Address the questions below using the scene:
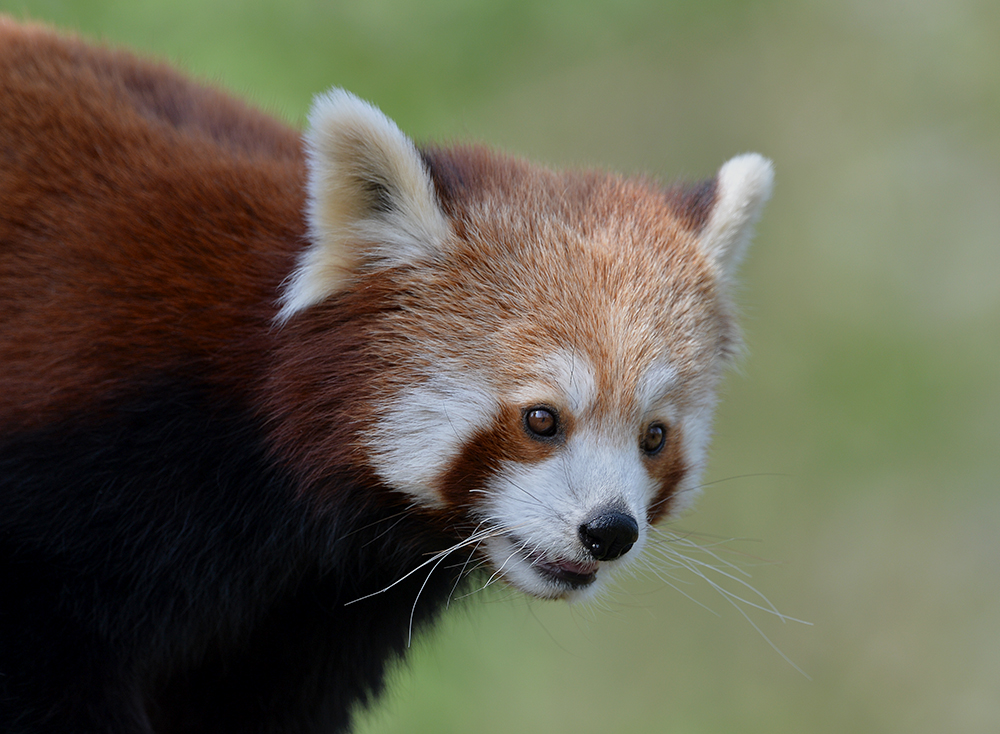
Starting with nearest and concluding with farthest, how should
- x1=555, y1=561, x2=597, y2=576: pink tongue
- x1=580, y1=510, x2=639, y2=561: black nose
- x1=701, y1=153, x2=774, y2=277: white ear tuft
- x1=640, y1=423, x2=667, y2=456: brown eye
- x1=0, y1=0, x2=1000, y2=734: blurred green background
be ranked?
x1=580, y1=510, x2=639, y2=561: black nose < x1=555, y1=561, x2=597, y2=576: pink tongue < x1=640, y1=423, x2=667, y2=456: brown eye < x1=701, y1=153, x2=774, y2=277: white ear tuft < x1=0, y1=0, x2=1000, y2=734: blurred green background

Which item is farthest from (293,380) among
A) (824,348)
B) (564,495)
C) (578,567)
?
(824,348)

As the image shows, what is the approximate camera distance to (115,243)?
269 cm

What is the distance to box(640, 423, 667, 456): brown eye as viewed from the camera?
2.74m

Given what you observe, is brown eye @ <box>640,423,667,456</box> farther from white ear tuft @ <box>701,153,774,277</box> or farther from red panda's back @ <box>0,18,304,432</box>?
red panda's back @ <box>0,18,304,432</box>

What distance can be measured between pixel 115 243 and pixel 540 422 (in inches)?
46.2

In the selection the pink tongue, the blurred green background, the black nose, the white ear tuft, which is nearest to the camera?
the black nose

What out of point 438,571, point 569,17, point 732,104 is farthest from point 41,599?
point 732,104

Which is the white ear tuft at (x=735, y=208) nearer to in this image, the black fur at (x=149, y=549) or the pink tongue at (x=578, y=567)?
the pink tongue at (x=578, y=567)

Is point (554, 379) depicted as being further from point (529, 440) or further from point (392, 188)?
point (392, 188)

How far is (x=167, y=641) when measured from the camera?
8.99ft

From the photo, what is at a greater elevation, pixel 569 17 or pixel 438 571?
pixel 569 17

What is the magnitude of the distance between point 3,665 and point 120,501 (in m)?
0.46

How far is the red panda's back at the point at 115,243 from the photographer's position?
261cm

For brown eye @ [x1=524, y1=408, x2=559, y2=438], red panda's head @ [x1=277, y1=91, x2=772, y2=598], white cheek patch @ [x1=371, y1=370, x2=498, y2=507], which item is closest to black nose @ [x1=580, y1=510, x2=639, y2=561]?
red panda's head @ [x1=277, y1=91, x2=772, y2=598]
